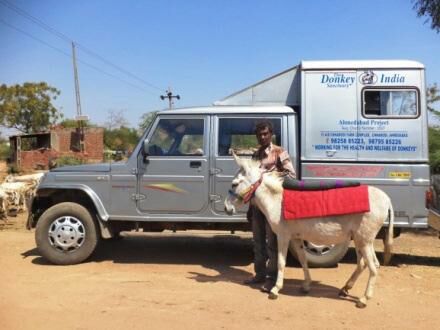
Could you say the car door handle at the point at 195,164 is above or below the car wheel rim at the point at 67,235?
above

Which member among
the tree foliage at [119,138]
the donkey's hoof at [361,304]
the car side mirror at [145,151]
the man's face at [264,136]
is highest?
the tree foliage at [119,138]

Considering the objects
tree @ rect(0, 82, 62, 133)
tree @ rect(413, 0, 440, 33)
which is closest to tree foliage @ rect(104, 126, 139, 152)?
tree @ rect(0, 82, 62, 133)

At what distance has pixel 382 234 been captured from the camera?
677cm

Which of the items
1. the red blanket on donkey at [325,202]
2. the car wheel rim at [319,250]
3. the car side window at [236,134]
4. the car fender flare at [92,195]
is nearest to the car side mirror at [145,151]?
the car fender flare at [92,195]

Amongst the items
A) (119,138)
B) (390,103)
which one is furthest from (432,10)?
(119,138)

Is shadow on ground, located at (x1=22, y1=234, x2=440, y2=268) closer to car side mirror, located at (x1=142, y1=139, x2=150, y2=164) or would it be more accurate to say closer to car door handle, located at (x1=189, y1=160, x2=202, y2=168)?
car door handle, located at (x1=189, y1=160, x2=202, y2=168)

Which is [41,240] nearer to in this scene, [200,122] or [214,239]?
[200,122]

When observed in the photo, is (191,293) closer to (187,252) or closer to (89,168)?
(187,252)

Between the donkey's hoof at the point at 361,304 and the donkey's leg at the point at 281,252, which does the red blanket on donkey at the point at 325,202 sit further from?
the donkey's hoof at the point at 361,304

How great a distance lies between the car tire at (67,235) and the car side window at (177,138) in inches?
53.5

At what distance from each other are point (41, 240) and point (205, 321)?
327cm

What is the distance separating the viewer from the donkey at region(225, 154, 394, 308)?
205 inches

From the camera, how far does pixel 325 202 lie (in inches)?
209

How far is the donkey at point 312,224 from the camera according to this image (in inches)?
205
